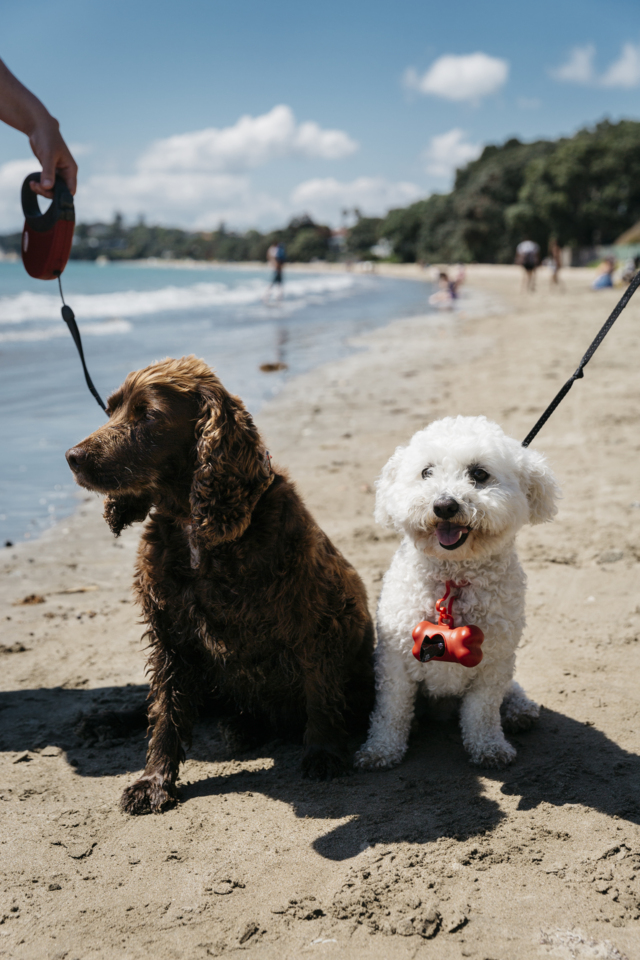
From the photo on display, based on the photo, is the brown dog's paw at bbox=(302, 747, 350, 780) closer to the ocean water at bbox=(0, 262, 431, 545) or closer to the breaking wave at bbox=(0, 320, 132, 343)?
the ocean water at bbox=(0, 262, 431, 545)

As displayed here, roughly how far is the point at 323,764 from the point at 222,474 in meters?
1.32

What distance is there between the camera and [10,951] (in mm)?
2059

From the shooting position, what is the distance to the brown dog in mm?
2615

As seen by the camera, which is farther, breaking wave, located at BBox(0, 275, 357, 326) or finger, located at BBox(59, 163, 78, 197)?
breaking wave, located at BBox(0, 275, 357, 326)

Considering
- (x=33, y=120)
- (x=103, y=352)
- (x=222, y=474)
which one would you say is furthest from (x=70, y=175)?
(x=103, y=352)

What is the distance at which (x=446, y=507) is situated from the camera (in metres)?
2.63

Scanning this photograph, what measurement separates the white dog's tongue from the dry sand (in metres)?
0.99

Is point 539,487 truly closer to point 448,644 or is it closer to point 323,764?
point 448,644

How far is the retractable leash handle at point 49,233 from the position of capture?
339 cm

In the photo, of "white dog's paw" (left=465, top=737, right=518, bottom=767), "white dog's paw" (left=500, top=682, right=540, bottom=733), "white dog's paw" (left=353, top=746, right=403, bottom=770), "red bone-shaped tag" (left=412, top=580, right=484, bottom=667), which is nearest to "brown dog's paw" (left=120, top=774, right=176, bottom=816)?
"white dog's paw" (left=353, top=746, right=403, bottom=770)

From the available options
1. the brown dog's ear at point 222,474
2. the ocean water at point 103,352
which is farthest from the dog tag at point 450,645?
the ocean water at point 103,352

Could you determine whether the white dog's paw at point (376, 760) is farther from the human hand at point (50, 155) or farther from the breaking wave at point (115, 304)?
the breaking wave at point (115, 304)

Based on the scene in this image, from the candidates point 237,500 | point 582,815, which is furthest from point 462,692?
point 237,500

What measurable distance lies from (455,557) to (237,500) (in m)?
0.86
